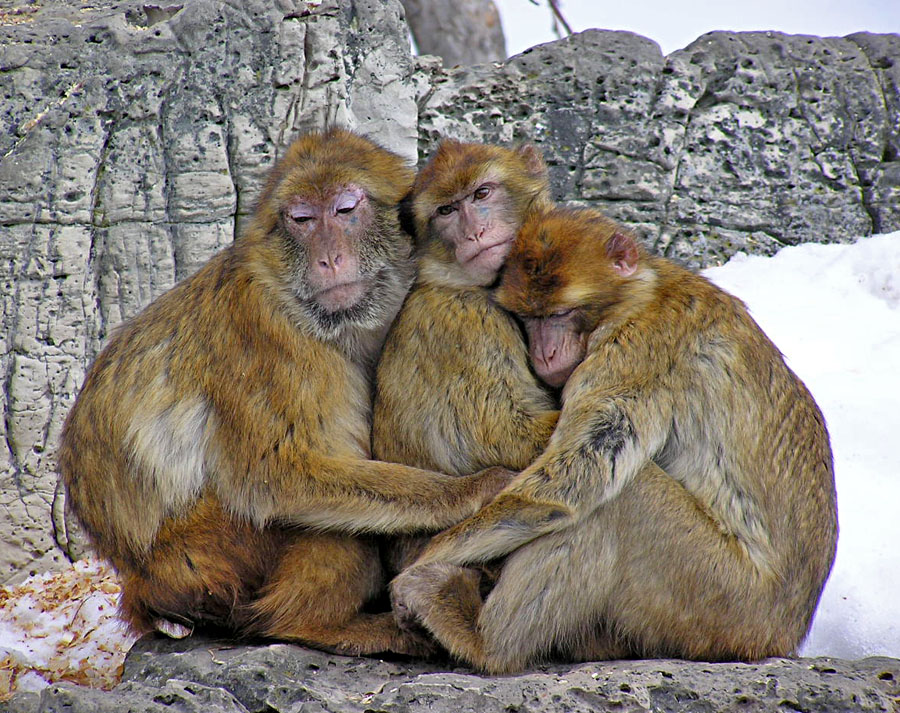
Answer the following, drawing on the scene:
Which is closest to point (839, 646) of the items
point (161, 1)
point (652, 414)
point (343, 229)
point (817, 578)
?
point (817, 578)

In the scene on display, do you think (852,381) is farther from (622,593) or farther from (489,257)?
(622,593)

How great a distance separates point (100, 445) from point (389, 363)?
109 cm

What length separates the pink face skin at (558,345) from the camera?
351 centimetres

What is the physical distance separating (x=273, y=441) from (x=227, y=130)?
2.49 metres

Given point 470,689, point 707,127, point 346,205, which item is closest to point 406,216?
point 346,205

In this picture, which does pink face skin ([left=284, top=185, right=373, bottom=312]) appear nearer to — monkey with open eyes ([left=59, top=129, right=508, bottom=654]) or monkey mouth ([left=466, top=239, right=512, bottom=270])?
monkey with open eyes ([left=59, top=129, right=508, bottom=654])

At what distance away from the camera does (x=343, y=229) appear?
3.68 metres

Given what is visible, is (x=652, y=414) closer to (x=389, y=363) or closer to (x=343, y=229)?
(x=389, y=363)

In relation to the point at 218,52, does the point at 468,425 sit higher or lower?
lower

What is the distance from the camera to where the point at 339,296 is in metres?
3.63

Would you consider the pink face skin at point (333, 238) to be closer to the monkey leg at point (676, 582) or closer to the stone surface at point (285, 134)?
the monkey leg at point (676, 582)

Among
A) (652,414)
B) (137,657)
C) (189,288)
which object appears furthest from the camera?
(189,288)

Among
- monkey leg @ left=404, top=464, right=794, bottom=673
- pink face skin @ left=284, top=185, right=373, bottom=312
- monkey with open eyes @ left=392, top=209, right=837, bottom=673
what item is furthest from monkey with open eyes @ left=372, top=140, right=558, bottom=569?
monkey leg @ left=404, top=464, right=794, bottom=673

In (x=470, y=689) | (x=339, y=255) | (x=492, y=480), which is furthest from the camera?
(x=339, y=255)
